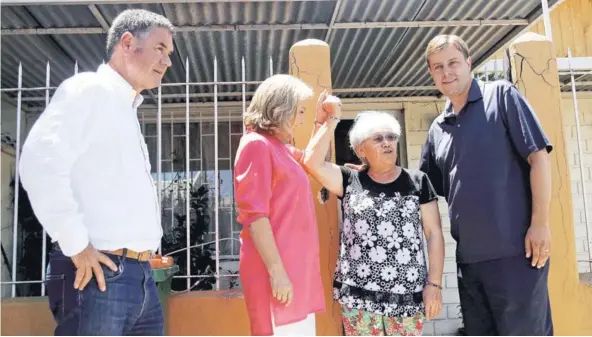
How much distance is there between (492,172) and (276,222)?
1.07 metres

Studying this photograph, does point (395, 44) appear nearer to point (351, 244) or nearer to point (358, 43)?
point (358, 43)

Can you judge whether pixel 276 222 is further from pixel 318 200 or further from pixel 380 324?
pixel 318 200

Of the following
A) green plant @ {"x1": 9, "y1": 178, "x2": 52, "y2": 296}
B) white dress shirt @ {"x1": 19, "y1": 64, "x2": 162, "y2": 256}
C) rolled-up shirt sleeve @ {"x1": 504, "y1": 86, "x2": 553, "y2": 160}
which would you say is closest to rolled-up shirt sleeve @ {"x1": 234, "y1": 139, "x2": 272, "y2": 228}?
white dress shirt @ {"x1": 19, "y1": 64, "x2": 162, "y2": 256}

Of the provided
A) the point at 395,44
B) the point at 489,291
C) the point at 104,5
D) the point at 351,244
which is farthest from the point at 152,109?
the point at 489,291


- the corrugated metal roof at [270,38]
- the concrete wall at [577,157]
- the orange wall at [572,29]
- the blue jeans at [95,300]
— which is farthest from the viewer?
the orange wall at [572,29]

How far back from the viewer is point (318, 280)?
220cm

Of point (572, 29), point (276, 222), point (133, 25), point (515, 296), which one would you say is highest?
point (572, 29)

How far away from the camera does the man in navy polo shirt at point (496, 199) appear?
2.26 m

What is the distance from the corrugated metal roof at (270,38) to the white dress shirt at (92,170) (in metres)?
2.31

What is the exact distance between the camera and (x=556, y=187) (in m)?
3.50

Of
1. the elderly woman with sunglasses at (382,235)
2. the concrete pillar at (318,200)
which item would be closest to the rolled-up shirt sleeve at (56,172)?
the elderly woman with sunglasses at (382,235)

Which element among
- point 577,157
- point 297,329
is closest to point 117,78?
point 297,329

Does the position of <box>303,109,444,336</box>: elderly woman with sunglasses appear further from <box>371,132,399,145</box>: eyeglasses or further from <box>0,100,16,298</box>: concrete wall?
<box>0,100,16,298</box>: concrete wall

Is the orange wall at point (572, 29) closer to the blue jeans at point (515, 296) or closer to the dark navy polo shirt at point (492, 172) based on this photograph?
the dark navy polo shirt at point (492, 172)
